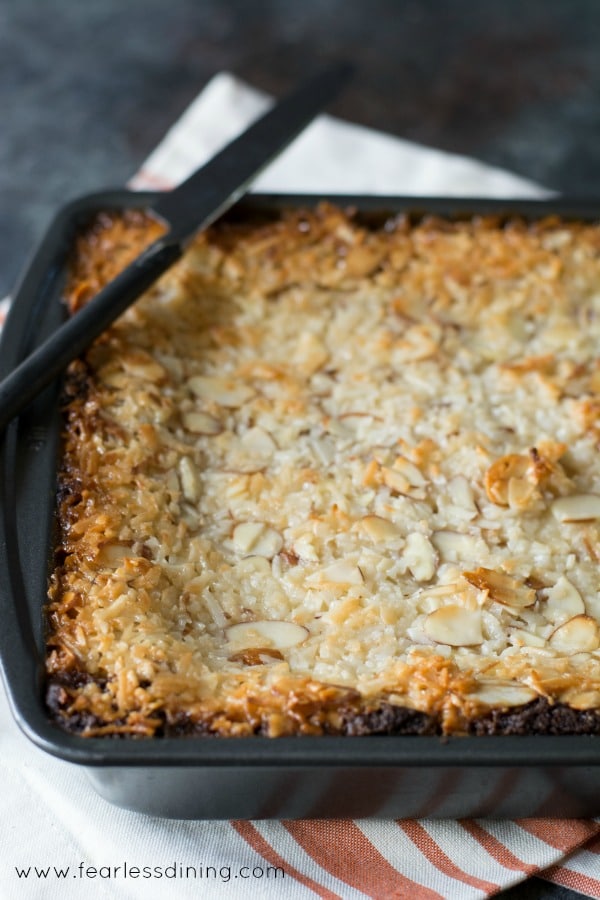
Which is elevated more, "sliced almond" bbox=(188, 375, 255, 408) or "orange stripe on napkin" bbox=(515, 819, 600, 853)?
"sliced almond" bbox=(188, 375, 255, 408)

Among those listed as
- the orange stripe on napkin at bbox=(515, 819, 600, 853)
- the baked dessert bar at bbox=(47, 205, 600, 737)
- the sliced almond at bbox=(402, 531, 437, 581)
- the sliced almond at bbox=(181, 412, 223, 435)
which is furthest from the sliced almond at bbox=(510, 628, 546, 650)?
the sliced almond at bbox=(181, 412, 223, 435)

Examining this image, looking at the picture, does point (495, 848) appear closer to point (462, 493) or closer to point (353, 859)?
point (353, 859)

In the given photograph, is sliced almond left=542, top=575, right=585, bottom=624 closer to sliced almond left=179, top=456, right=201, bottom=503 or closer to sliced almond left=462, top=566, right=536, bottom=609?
sliced almond left=462, top=566, right=536, bottom=609

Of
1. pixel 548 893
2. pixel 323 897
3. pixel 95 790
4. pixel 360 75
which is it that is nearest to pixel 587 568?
pixel 548 893

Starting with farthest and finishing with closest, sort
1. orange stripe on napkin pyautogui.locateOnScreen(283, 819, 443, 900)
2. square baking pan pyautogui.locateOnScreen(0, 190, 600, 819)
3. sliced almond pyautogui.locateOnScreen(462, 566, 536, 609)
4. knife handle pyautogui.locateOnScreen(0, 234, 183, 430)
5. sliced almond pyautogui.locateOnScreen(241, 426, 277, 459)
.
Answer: sliced almond pyautogui.locateOnScreen(241, 426, 277, 459)
knife handle pyautogui.locateOnScreen(0, 234, 183, 430)
sliced almond pyautogui.locateOnScreen(462, 566, 536, 609)
orange stripe on napkin pyautogui.locateOnScreen(283, 819, 443, 900)
square baking pan pyautogui.locateOnScreen(0, 190, 600, 819)

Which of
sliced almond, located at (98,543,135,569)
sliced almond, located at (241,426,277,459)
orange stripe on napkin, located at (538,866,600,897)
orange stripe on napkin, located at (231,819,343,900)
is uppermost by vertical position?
sliced almond, located at (241,426,277,459)

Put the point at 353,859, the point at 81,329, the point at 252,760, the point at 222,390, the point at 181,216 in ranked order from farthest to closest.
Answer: the point at 181,216 → the point at 222,390 → the point at 81,329 → the point at 353,859 → the point at 252,760

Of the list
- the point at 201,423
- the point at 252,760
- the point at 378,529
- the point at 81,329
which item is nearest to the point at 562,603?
the point at 378,529

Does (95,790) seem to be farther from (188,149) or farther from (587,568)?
(188,149)
